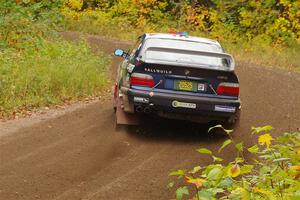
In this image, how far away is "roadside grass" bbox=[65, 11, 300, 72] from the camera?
23.1m

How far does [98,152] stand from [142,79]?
1.39 m

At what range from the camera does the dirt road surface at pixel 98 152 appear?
6752 mm

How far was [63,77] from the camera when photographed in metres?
12.2

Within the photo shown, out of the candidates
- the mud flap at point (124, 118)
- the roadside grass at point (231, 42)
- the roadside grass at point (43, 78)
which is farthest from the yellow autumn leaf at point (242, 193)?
the roadside grass at point (231, 42)

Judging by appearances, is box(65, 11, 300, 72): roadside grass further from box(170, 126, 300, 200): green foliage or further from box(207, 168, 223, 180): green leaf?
box(207, 168, 223, 180): green leaf

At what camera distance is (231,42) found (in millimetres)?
28156

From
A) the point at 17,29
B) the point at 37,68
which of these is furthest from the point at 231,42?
the point at 37,68

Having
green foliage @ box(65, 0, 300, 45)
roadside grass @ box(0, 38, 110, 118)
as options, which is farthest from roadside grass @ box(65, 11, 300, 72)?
roadside grass @ box(0, 38, 110, 118)

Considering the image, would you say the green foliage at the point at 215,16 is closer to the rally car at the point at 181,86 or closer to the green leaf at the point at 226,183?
the rally car at the point at 181,86

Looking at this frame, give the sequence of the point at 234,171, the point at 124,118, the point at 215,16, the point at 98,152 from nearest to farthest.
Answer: the point at 234,171 < the point at 98,152 < the point at 124,118 < the point at 215,16

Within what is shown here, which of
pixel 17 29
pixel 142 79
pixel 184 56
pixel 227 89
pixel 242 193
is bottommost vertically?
pixel 17 29

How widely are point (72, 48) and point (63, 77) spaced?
3.85 meters

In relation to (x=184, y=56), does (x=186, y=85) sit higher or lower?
lower

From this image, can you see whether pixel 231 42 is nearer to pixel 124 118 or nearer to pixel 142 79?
pixel 124 118
